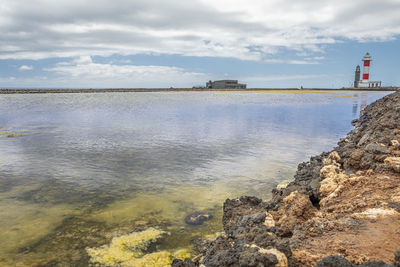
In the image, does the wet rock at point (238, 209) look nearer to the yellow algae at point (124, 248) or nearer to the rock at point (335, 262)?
the yellow algae at point (124, 248)

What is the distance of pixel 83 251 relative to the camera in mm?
6977

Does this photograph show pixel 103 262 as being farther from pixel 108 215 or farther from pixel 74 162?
pixel 74 162

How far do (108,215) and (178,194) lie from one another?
2.65 m

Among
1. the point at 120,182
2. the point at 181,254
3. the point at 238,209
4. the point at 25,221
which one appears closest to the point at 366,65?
the point at 120,182

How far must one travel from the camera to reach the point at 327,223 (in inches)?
213

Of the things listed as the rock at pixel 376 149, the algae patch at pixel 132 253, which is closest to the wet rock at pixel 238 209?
the algae patch at pixel 132 253

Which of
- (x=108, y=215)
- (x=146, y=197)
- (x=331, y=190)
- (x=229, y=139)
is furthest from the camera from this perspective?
(x=229, y=139)

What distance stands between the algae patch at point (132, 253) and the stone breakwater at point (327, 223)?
0.99 m

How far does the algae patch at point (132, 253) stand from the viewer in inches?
259

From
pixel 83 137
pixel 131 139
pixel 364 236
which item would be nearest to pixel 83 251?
pixel 364 236

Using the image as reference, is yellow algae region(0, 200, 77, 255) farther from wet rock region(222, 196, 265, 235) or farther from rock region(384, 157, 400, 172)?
rock region(384, 157, 400, 172)

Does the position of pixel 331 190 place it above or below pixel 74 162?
above

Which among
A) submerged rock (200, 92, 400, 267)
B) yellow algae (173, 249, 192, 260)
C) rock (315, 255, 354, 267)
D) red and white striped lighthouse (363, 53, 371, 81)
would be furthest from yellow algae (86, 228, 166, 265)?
red and white striped lighthouse (363, 53, 371, 81)

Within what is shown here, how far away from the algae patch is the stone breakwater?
993mm
